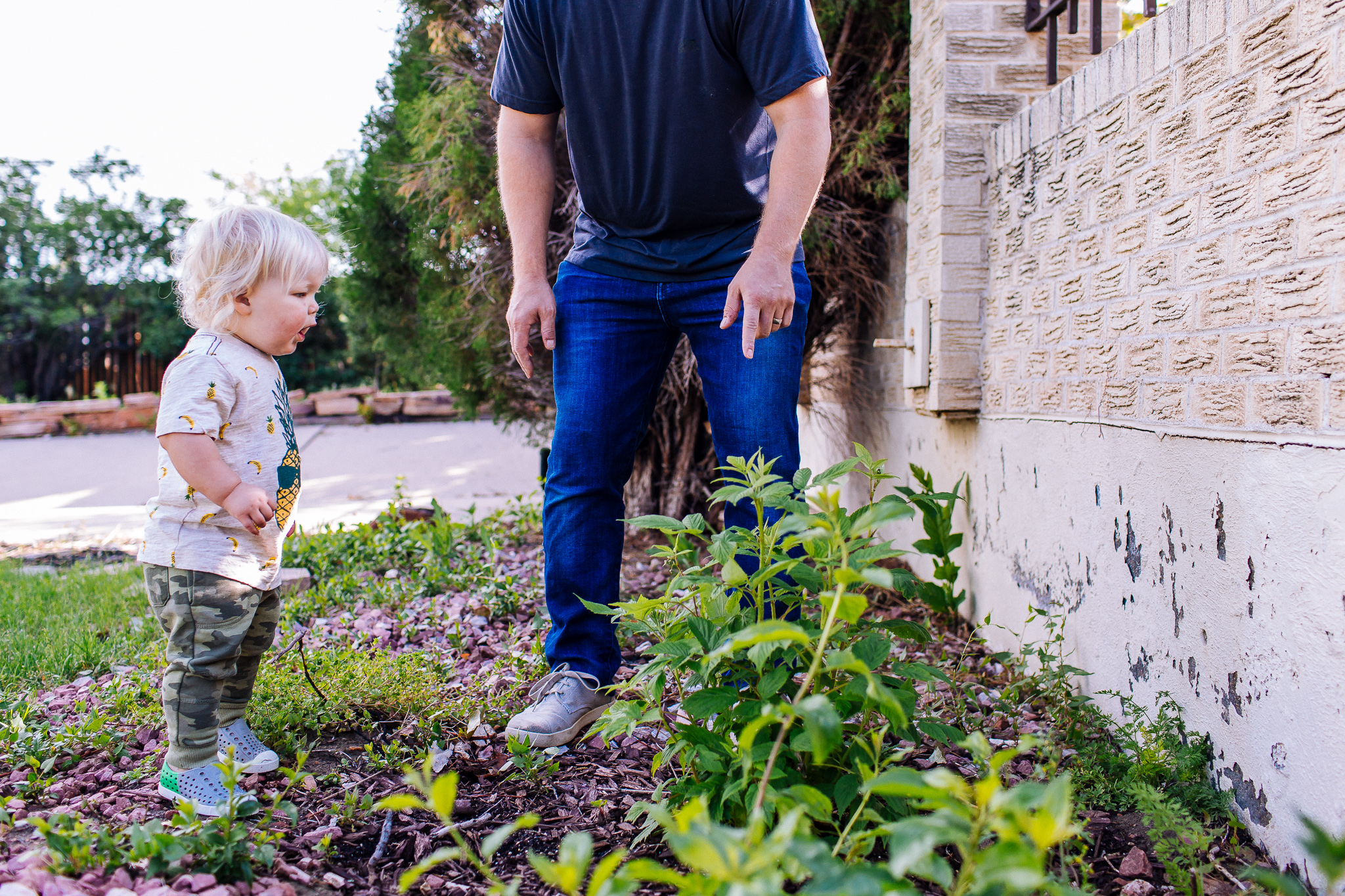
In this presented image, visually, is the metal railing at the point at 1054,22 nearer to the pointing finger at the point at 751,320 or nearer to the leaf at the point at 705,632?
the pointing finger at the point at 751,320

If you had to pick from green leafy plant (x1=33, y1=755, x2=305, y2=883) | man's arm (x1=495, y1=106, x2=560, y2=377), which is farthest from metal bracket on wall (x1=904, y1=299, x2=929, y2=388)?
green leafy plant (x1=33, y1=755, x2=305, y2=883)

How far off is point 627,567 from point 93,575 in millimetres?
2248

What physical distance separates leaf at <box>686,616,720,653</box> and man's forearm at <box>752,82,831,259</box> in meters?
0.85

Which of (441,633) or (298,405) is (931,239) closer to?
(441,633)

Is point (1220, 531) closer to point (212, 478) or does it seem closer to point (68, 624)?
point (212, 478)

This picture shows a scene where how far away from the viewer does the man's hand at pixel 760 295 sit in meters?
1.81

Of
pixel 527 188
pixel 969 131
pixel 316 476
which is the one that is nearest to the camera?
pixel 527 188

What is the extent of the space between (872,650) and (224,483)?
1244 millimetres

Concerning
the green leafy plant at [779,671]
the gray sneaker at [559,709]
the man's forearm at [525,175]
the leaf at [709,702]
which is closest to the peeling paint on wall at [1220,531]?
the green leafy plant at [779,671]

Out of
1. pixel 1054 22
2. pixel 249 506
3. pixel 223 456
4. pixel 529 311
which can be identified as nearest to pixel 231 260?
pixel 223 456

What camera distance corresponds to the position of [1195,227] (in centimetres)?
167

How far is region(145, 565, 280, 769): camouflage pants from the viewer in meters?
1.68

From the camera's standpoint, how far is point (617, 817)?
167 cm

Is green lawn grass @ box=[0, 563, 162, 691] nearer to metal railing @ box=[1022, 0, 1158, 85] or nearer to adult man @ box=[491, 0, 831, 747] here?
adult man @ box=[491, 0, 831, 747]
